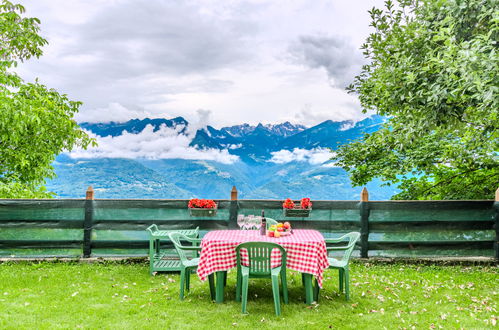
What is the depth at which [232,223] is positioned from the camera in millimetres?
8406

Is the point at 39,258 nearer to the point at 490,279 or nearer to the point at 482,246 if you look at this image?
the point at 490,279

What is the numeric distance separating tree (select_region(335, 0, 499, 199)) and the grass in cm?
255

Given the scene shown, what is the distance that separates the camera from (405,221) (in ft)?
27.7

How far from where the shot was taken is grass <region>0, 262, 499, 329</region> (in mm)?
4711

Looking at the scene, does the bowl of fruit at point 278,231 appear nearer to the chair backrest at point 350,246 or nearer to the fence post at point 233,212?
the chair backrest at point 350,246

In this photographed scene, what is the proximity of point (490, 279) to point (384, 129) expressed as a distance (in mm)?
5286

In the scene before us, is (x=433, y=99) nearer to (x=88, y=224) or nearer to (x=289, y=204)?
(x=289, y=204)

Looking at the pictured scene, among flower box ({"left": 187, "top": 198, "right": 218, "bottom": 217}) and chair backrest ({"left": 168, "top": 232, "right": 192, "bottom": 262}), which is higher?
flower box ({"left": 187, "top": 198, "right": 218, "bottom": 217})

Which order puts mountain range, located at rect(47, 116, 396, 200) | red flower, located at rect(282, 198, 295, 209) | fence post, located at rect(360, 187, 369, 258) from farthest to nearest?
mountain range, located at rect(47, 116, 396, 200)
fence post, located at rect(360, 187, 369, 258)
red flower, located at rect(282, 198, 295, 209)

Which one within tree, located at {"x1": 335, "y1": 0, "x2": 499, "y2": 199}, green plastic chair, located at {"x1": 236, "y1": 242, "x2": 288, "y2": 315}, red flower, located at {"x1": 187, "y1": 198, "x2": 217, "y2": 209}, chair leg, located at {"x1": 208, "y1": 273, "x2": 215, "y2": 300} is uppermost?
tree, located at {"x1": 335, "y1": 0, "x2": 499, "y2": 199}

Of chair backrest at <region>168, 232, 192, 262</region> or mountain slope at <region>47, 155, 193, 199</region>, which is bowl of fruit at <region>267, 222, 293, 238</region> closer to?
chair backrest at <region>168, 232, 192, 262</region>

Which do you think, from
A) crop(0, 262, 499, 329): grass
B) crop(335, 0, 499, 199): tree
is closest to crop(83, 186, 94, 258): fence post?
crop(0, 262, 499, 329): grass

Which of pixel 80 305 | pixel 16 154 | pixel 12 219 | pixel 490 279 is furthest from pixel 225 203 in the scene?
pixel 16 154

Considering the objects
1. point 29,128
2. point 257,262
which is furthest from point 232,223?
point 29,128
